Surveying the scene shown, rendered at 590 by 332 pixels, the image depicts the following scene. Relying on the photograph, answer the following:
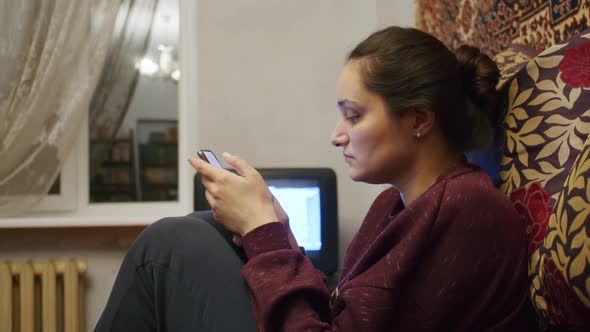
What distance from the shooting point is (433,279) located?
2.58 ft

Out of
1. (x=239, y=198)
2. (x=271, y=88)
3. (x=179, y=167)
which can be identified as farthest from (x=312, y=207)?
(x=239, y=198)

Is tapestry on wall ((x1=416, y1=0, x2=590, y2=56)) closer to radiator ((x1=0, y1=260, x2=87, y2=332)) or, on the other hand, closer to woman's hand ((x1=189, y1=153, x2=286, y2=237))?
woman's hand ((x1=189, y1=153, x2=286, y2=237))

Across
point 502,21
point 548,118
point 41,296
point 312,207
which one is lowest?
point 41,296

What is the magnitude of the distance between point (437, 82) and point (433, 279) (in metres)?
0.36

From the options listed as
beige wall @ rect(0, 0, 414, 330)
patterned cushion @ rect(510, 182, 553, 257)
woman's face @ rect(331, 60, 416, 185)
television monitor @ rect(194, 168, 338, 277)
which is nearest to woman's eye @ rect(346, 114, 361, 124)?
woman's face @ rect(331, 60, 416, 185)

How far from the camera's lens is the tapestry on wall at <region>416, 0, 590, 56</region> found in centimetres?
112

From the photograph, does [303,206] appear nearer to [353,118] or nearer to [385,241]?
[353,118]

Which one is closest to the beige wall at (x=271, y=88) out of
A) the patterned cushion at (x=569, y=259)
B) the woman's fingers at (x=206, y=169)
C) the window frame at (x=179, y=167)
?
the window frame at (x=179, y=167)

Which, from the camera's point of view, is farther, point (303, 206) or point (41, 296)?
point (41, 296)

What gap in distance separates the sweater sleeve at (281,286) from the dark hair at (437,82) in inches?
12.4

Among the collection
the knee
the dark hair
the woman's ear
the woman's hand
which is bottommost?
the knee

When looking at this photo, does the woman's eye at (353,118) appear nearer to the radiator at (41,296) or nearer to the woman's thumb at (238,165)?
the woman's thumb at (238,165)

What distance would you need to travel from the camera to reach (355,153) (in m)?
1.01

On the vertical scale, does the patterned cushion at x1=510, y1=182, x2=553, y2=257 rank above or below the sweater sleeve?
above
